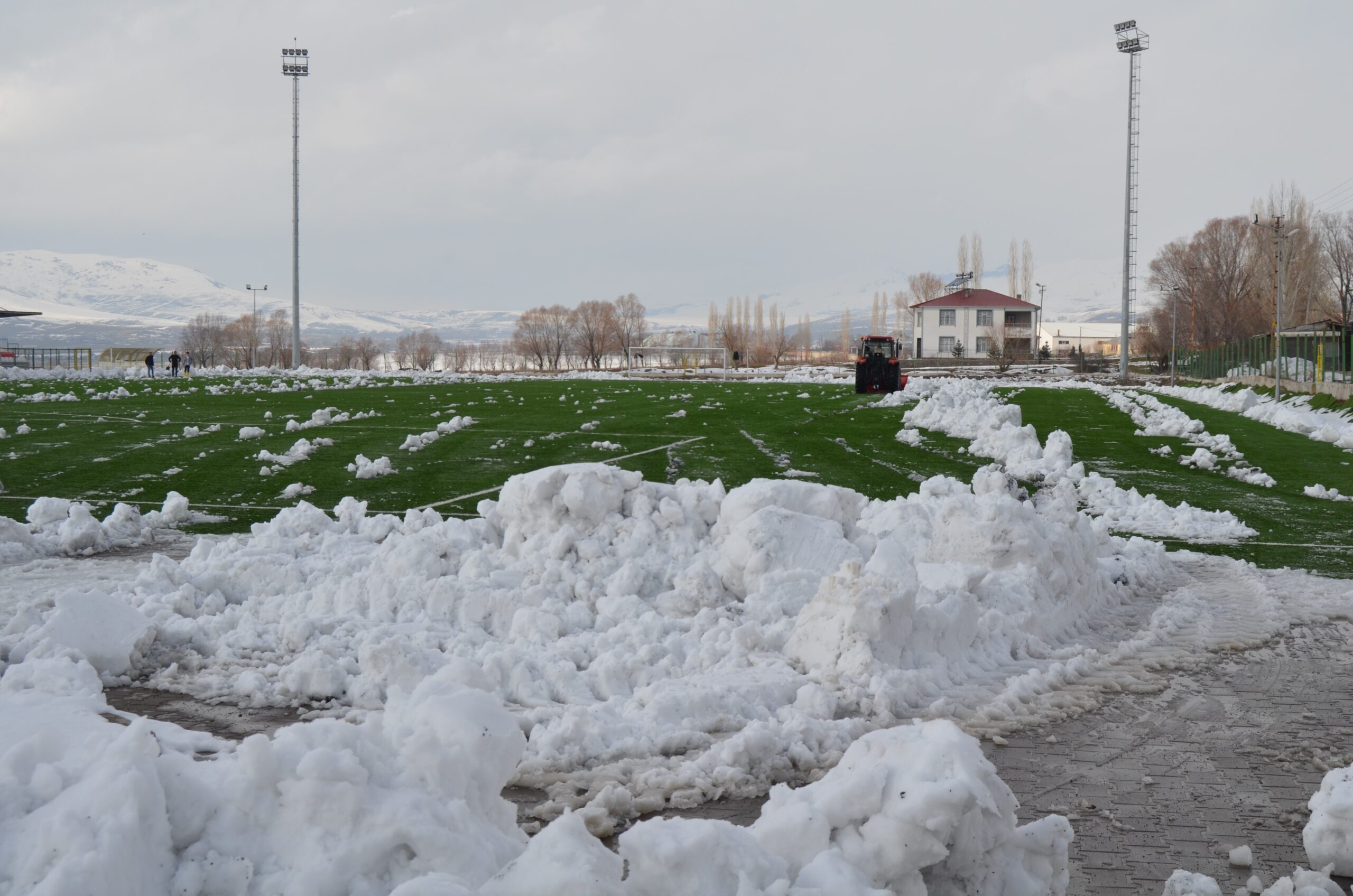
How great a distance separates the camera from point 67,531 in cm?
991

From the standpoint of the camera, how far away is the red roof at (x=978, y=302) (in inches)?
3666

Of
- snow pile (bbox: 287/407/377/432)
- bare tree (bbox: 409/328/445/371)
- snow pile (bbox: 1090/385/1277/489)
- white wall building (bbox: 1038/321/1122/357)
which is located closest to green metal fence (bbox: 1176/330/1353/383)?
snow pile (bbox: 1090/385/1277/489)

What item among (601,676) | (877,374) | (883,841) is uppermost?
(877,374)

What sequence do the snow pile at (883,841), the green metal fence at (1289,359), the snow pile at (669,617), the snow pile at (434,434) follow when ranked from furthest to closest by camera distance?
the green metal fence at (1289,359), the snow pile at (434,434), the snow pile at (669,617), the snow pile at (883,841)

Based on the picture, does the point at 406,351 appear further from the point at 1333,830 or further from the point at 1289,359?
the point at 1333,830

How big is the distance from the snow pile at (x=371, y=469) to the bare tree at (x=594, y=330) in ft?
307

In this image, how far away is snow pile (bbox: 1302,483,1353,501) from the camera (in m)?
13.9

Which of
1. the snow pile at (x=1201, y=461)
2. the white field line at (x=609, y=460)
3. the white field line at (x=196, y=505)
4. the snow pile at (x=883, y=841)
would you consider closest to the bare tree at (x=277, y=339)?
the white field line at (x=609, y=460)

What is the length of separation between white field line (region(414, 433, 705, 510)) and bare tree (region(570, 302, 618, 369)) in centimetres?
8935

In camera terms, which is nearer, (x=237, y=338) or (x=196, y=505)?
(x=196, y=505)

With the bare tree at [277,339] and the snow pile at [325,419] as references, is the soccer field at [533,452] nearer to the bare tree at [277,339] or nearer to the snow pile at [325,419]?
the snow pile at [325,419]

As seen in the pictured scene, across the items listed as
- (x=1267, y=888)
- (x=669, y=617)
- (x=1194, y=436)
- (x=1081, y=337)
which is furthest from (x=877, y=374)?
(x=1081, y=337)

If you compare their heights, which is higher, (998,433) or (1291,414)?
(1291,414)

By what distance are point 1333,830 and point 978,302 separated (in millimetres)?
94047
